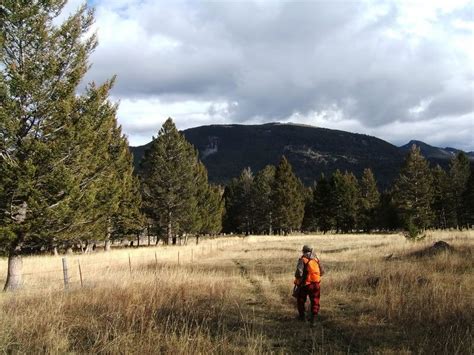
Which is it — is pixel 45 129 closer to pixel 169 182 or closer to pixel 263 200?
pixel 169 182

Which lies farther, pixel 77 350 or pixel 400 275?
pixel 400 275

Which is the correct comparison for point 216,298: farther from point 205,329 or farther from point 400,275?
point 400,275

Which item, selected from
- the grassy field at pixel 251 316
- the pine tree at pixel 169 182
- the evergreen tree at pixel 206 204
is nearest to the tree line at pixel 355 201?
the evergreen tree at pixel 206 204

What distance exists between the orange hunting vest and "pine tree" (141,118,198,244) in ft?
103

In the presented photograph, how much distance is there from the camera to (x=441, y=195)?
5866cm

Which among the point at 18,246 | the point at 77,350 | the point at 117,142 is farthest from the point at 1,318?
the point at 117,142

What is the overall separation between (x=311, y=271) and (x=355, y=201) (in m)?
58.5

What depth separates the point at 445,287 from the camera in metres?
10.9

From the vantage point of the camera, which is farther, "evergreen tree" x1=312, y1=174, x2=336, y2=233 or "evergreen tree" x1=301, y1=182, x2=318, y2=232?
"evergreen tree" x1=301, y1=182, x2=318, y2=232

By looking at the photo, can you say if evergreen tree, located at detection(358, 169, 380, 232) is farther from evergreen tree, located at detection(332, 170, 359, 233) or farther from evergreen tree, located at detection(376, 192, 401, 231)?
evergreen tree, located at detection(332, 170, 359, 233)

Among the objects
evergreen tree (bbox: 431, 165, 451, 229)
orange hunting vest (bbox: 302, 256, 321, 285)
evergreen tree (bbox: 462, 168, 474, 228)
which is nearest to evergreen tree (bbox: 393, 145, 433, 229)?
evergreen tree (bbox: 431, 165, 451, 229)

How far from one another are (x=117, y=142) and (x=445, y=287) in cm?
2770

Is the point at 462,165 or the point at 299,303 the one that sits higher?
the point at 462,165

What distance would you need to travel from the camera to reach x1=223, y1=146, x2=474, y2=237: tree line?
52438mm
